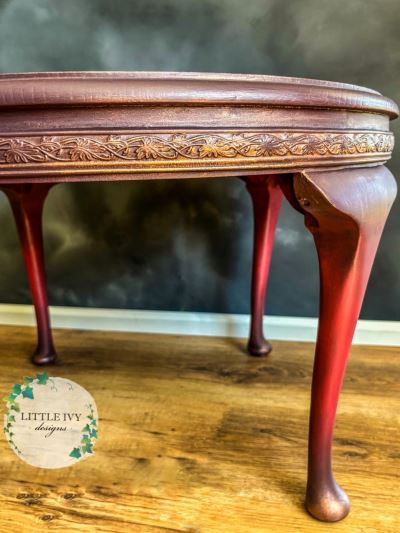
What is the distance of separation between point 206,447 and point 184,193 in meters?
0.63

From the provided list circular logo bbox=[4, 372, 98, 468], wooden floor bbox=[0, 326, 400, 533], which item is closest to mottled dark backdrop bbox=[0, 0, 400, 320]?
wooden floor bbox=[0, 326, 400, 533]

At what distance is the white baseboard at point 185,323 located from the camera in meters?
1.22

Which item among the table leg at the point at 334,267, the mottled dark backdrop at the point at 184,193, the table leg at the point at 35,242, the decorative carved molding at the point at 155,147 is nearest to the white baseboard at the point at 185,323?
the mottled dark backdrop at the point at 184,193

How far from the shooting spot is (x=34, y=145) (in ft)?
1.39

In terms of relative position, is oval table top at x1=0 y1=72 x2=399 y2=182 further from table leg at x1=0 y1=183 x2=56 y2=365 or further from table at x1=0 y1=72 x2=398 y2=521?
table leg at x1=0 y1=183 x2=56 y2=365

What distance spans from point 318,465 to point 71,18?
1103mm

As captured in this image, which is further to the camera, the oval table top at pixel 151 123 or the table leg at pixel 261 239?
the table leg at pixel 261 239

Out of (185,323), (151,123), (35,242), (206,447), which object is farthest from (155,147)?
(185,323)

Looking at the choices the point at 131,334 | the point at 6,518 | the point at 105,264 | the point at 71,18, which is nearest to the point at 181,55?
the point at 71,18

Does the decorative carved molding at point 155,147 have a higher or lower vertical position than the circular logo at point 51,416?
higher

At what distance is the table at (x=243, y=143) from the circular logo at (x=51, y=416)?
0.93ft

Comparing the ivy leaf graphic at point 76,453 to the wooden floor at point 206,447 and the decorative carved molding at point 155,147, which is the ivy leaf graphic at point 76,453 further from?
the decorative carved molding at point 155,147

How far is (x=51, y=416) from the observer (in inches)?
24.3

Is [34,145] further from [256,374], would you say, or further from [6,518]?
[256,374]
